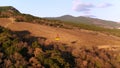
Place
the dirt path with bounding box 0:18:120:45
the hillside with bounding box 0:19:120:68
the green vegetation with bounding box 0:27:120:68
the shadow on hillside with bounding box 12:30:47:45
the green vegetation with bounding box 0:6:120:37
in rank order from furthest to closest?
the green vegetation with bounding box 0:6:120:37 < the dirt path with bounding box 0:18:120:45 < the shadow on hillside with bounding box 12:30:47:45 < the hillside with bounding box 0:19:120:68 < the green vegetation with bounding box 0:27:120:68

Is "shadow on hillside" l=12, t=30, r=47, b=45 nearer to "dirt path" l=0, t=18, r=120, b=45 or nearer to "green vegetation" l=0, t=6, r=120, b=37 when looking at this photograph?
"dirt path" l=0, t=18, r=120, b=45

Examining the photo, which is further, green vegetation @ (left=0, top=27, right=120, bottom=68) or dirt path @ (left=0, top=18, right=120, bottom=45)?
dirt path @ (left=0, top=18, right=120, bottom=45)

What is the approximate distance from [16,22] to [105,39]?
16637 mm

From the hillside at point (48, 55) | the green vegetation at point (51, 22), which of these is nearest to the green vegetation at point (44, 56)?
the hillside at point (48, 55)

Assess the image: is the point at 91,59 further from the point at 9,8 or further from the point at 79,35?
the point at 9,8

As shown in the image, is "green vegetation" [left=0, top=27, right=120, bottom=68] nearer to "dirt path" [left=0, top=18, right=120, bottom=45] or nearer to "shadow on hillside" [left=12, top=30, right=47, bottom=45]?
"shadow on hillside" [left=12, top=30, right=47, bottom=45]

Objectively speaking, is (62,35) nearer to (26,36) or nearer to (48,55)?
(26,36)

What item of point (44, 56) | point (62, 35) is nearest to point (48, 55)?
point (44, 56)

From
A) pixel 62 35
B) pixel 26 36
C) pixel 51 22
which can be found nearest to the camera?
pixel 26 36

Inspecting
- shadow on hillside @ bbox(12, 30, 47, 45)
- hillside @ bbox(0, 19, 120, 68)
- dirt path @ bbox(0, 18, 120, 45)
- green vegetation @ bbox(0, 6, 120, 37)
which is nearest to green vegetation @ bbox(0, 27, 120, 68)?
hillside @ bbox(0, 19, 120, 68)

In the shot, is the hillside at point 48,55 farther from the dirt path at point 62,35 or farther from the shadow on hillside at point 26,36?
the dirt path at point 62,35

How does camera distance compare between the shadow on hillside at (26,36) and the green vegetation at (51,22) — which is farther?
the green vegetation at (51,22)

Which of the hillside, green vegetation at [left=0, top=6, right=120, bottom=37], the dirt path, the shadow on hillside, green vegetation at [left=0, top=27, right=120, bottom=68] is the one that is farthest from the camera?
green vegetation at [left=0, top=6, right=120, bottom=37]

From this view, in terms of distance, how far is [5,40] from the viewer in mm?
49469
